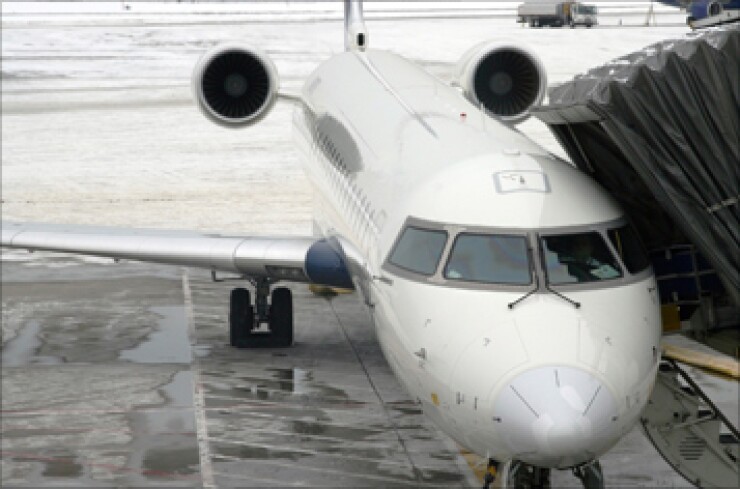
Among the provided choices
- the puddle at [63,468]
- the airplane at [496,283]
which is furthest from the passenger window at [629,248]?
the puddle at [63,468]

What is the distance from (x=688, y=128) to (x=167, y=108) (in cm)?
3860

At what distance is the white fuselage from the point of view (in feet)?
29.0

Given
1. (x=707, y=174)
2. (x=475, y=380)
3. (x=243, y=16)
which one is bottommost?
(x=243, y=16)

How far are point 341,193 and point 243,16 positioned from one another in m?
88.2

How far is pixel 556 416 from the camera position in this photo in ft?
28.2

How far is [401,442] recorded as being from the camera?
13.3 m

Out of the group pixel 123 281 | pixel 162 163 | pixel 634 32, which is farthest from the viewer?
pixel 634 32

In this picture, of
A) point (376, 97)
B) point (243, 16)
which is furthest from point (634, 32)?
point (376, 97)

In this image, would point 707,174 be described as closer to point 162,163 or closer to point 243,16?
point 162,163

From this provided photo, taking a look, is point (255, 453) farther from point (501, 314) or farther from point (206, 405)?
point (501, 314)

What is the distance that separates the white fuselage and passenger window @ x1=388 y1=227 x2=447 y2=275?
0.22ft

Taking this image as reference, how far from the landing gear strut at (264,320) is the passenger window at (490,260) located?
7460mm

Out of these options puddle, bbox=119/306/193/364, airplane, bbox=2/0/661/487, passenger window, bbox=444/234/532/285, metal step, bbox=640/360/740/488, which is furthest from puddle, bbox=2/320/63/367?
metal step, bbox=640/360/740/488

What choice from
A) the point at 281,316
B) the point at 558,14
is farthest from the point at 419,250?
the point at 558,14
